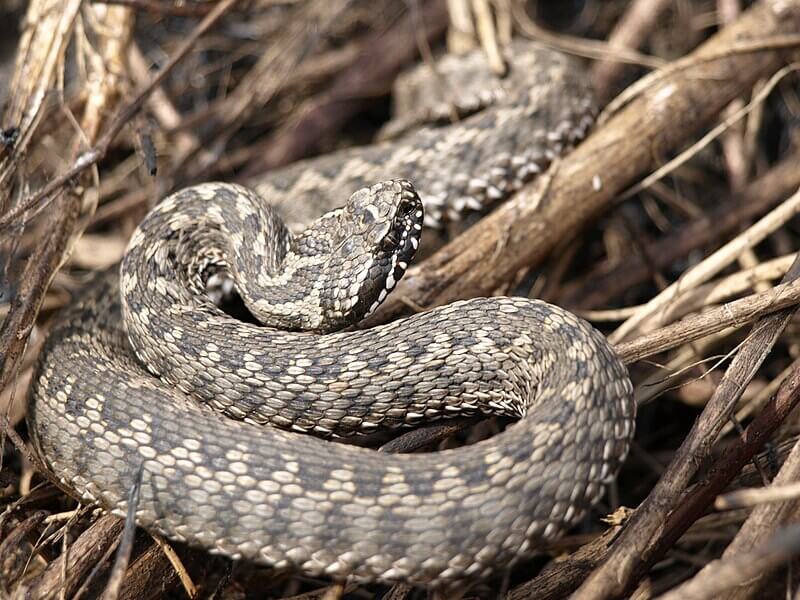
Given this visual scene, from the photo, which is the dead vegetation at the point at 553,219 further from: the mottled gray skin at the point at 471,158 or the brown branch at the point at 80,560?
the mottled gray skin at the point at 471,158

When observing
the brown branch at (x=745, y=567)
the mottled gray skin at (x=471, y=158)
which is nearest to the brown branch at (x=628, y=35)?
the mottled gray skin at (x=471, y=158)

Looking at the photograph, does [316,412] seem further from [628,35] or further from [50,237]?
[628,35]

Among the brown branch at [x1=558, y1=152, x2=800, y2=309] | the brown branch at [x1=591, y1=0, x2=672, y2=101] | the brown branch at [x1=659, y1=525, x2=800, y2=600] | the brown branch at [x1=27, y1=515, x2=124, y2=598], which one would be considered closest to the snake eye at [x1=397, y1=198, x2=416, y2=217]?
the brown branch at [x1=558, y1=152, x2=800, y2=309]

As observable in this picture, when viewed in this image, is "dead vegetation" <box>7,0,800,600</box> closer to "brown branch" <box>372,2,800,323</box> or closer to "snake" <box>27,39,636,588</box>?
"brown branch" <box>372,2,800,323</box>

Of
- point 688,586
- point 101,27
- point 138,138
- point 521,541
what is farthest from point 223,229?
point 688,586

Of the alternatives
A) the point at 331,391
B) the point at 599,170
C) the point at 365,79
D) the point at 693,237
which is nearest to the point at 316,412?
the point at 331,391
